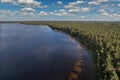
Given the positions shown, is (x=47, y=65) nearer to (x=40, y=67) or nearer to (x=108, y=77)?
(x=40, y=67)

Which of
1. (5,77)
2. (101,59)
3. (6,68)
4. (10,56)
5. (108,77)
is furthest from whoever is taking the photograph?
(10,56)

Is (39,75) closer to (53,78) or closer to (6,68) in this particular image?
(53,78)

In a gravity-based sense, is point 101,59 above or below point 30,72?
→ above

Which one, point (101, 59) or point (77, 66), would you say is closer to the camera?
point (101, 59)

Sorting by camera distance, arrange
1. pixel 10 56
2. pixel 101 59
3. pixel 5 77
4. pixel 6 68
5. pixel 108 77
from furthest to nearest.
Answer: pixel 10 56 < pixel 6 68 < pixel 101 59 < pixel 5 77 < pixel 108 77

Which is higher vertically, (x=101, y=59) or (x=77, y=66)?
(x=101, y=59)

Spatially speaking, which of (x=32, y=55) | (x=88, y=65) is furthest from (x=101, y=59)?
(x=32, y=55)

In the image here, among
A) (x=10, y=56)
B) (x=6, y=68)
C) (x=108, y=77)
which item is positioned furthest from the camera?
(x=10, y=56)

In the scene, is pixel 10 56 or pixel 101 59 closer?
pixel 101 59

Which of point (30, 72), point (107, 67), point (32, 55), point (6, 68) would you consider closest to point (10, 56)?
point (32, 55)
